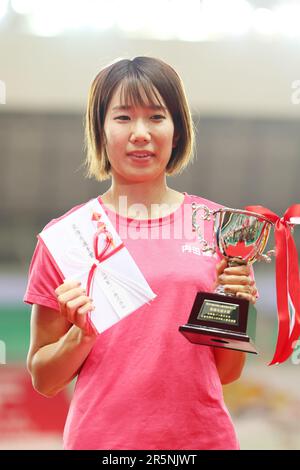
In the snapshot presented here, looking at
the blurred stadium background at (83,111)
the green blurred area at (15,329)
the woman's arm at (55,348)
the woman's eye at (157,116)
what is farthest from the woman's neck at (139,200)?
the green blurred area at (15,329)

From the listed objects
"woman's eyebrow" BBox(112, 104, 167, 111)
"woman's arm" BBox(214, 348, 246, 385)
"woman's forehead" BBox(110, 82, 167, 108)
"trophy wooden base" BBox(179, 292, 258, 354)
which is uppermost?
"woman's forehead" BBox(110, 82, 167, 108)

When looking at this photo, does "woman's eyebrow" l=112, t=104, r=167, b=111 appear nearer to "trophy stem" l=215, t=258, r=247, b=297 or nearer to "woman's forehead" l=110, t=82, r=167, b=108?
"woman's forehead" l=110, t=82, r=167, b=108

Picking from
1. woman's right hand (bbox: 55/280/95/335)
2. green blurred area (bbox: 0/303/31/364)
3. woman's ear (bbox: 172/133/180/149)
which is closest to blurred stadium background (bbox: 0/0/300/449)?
green blurred area (bbox: 0/303/31/364)

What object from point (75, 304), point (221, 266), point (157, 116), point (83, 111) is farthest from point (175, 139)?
point (83, 111)

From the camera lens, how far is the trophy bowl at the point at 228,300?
1.06 meters

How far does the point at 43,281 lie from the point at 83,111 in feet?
2.82

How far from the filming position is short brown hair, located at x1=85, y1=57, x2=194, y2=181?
1.13 metres

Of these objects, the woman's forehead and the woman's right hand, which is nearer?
the woman's right hand

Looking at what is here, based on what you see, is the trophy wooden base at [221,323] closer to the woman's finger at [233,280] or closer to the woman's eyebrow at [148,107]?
the woman's finger at [233,280]

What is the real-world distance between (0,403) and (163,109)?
1.13 m

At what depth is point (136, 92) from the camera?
3.70 ft

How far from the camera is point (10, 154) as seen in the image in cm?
197

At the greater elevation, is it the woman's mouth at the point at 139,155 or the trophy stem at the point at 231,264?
the woman's mouth at the point at 139,155

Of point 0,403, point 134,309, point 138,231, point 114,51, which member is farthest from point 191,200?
point 0,403
